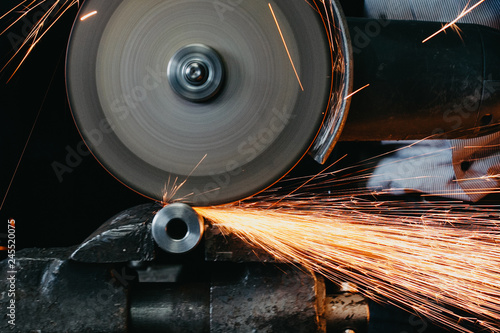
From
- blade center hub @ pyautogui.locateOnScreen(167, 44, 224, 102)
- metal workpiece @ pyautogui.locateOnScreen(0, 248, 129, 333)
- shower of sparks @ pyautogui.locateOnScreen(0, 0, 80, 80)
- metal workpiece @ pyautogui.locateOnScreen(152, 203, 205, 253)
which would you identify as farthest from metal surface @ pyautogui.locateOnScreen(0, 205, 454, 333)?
shower of sparks @ pyautogui.locateOnScreen(0, 0, 80, 80)


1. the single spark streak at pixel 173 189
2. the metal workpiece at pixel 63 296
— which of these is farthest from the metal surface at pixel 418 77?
the metal workpiece at pixel 63 296

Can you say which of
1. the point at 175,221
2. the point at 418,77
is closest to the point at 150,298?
the point at 175,221

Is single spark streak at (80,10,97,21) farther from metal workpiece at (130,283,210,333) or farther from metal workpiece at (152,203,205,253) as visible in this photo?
metal workpiece at (130,283,210,333)

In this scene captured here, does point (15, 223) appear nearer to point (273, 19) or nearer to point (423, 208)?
point (273, 19)

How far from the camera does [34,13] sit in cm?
179

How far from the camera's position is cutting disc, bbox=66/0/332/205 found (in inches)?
45.7

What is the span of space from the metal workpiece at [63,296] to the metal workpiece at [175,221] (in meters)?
0.25

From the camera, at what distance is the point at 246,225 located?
4.59ft

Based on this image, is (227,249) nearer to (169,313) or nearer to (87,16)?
(169,313)

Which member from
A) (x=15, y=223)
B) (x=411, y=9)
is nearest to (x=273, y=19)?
(x=411, y=9)

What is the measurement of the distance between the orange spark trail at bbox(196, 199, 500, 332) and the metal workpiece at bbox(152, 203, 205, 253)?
0.17 meters

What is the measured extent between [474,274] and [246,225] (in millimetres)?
947

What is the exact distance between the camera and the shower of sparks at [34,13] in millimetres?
1764

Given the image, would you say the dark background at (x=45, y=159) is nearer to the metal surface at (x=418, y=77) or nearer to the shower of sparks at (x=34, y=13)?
the shower of sparks at (x=34, y=13)
